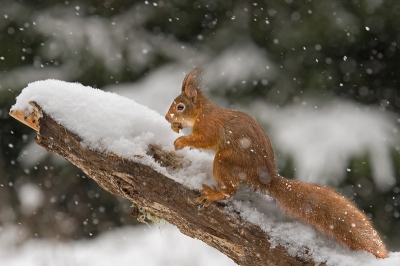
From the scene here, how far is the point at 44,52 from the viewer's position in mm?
4125

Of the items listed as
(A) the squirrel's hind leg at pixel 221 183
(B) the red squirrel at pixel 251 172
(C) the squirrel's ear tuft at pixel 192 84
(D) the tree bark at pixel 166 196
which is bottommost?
(D) the tree bark at pixel 166 196

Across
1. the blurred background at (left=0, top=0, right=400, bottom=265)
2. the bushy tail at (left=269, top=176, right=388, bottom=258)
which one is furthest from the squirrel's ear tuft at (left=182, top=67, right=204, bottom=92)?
the blurred background at (left=0, top=0, right=400, bottom=265)

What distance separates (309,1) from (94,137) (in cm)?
273

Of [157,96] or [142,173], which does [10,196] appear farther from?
[142,173]

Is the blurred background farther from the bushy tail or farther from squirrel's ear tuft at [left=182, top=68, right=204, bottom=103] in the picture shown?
the bushy tail

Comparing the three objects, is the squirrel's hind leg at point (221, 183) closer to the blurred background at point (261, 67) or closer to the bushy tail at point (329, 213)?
the bushy tail at point (329, 213)

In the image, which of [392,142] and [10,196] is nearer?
[392,142]

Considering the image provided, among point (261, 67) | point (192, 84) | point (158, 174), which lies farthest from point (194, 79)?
point (261, 67)

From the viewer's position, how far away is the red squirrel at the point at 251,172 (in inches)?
61.5

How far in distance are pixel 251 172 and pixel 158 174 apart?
358mm

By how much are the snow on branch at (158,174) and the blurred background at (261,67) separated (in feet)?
6.47

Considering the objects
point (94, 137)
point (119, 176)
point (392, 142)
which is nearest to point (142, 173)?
point (119, 176)

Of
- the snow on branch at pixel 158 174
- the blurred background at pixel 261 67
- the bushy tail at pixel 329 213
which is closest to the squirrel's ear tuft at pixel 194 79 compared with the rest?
the snow on branch at pixel 158 174

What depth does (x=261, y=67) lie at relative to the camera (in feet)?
13.0
